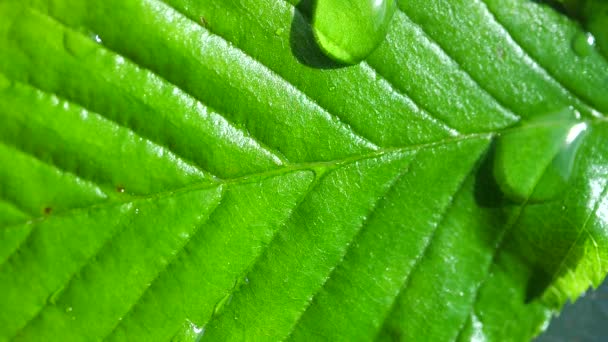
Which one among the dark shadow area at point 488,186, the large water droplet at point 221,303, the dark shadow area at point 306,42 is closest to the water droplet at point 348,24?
the dark shadow area at point 306,42

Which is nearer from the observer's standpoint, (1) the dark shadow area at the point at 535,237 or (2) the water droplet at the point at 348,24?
(2) the water droplet at the point at 348,24

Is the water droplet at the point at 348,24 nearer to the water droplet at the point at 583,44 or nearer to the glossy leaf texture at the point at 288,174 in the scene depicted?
the glossy leaf texture at the point at 288,174

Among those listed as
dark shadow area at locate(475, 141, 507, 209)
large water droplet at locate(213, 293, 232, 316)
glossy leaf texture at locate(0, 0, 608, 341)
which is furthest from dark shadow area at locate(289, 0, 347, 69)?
large water droplet at locate(213, 293, 232, 316)

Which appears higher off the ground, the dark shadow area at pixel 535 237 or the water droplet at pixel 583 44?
the water droplet at pixel 583 44

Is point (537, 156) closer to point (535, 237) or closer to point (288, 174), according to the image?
point (535, 237)

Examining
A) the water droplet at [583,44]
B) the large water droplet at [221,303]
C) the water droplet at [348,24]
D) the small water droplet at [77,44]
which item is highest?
the water droplet at [583,44]

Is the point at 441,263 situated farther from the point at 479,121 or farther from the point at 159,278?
the point at 159,278

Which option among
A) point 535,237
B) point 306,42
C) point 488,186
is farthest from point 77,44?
point 535,237
